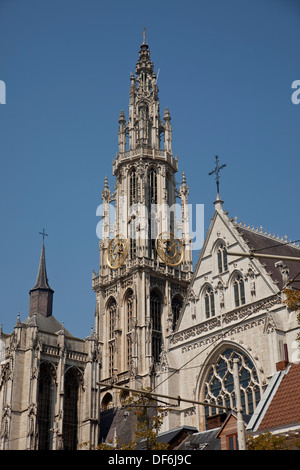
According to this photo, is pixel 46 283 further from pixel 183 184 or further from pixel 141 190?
pixel 183 184

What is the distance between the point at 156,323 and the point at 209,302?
23.1 meters

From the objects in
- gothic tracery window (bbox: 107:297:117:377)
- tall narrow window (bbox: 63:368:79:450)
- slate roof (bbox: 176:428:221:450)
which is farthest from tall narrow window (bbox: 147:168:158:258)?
slate roof (bbox: 176:428:221:450)

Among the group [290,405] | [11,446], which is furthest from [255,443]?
[11,446]

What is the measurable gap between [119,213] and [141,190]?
11.4 feet

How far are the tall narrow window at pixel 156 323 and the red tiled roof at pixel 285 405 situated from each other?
33.6 metres

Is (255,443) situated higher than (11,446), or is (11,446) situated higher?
(11,446)

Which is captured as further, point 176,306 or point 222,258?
point 176,306

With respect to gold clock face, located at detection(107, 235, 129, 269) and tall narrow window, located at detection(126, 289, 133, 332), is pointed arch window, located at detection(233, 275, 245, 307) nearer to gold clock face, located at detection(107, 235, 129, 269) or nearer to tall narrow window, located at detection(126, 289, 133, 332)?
tall narrow window, located at detection(126, 289, 133, 332)

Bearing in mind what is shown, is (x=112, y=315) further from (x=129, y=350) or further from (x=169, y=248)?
(x=169, y=248)

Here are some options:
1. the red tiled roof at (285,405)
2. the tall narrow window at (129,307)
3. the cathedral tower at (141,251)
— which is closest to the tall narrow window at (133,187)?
the cathedral tower at (141,251)

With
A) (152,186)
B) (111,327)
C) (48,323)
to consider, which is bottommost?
(48,323)

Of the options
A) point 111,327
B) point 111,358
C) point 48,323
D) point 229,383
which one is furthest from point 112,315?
point 229,383

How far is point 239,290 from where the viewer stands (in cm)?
4350

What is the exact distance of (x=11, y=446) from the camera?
1966 inches
